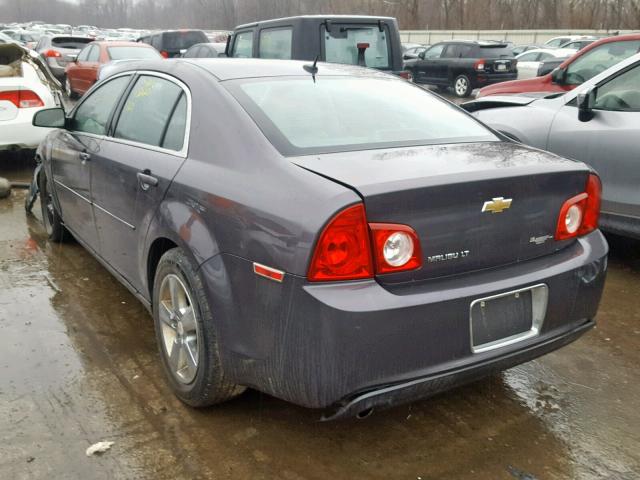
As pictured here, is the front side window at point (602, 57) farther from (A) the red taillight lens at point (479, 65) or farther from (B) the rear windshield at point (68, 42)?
(B) the rear windshield at point (68, 42)

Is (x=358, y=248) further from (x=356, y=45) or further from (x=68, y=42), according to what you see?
(x=68, y=42)

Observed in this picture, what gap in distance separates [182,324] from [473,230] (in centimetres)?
138

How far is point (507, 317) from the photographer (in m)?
2.61

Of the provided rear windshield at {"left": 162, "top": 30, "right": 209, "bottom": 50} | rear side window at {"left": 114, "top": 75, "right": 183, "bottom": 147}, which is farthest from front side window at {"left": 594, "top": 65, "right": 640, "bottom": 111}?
rear windshield at {"left": 162, "top": 30, "right": 209, "bottom": 50}

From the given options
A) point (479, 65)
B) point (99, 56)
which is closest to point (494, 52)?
point (479, 65)

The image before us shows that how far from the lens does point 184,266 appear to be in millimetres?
2867

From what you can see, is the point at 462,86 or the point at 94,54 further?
the point at 462,86

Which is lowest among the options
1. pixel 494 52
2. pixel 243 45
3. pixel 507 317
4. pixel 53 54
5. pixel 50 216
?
pixel 50 216

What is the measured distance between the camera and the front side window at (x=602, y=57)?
792 cm

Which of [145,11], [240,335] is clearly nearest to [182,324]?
[240,335]

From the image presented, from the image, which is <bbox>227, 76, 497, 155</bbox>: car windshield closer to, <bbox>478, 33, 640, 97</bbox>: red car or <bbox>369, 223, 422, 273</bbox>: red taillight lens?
<bbox>369, 223, 422, 273</bbox>: red taillight lens

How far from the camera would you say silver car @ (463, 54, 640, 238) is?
15.7 feet

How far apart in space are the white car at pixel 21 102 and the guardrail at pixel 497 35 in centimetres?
3783

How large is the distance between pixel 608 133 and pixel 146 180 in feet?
11.6
